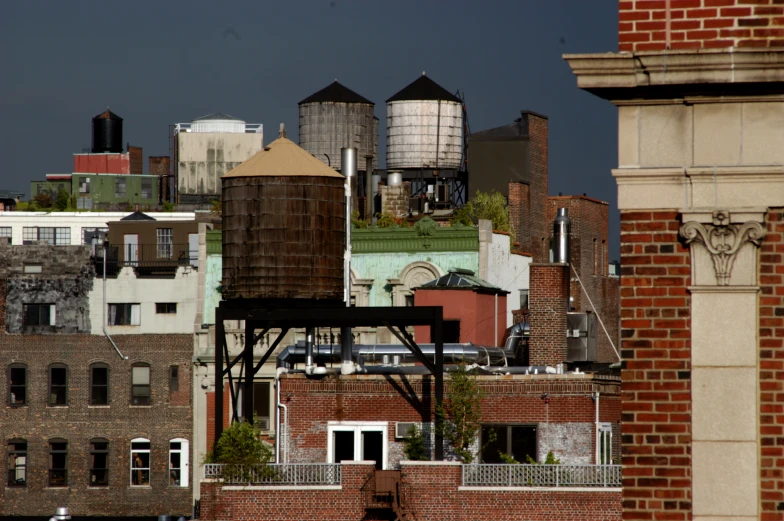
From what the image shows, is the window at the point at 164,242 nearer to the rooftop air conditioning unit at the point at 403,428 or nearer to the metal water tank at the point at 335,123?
the metal water tank at the point at 335,123

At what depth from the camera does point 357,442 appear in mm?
39719

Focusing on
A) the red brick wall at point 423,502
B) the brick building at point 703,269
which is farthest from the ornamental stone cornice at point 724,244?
the red brick wall at point 423,502

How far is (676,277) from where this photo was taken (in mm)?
11055

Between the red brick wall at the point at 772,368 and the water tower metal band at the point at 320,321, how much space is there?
2725cm

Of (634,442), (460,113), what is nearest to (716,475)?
(634,442)

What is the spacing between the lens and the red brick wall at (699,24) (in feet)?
35.9

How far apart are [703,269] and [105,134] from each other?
10714 centimetres

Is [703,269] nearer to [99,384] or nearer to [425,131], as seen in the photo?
[99,384]

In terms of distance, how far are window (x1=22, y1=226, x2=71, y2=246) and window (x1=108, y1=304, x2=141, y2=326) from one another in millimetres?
26401

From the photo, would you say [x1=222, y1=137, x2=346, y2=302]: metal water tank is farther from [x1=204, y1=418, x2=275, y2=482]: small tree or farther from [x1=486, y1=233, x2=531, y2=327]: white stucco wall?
[x1=486, y1=233, x2=531, y2=327]: white stucco wall

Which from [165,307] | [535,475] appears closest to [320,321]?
[535,475]

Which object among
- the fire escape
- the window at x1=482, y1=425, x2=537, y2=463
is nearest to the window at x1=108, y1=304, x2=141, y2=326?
the window at x1=482, y1=425, x2=537, y2=463

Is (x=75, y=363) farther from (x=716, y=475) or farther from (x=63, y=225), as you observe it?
(x=716, y=475)

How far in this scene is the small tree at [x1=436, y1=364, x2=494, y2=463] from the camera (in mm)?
38312
